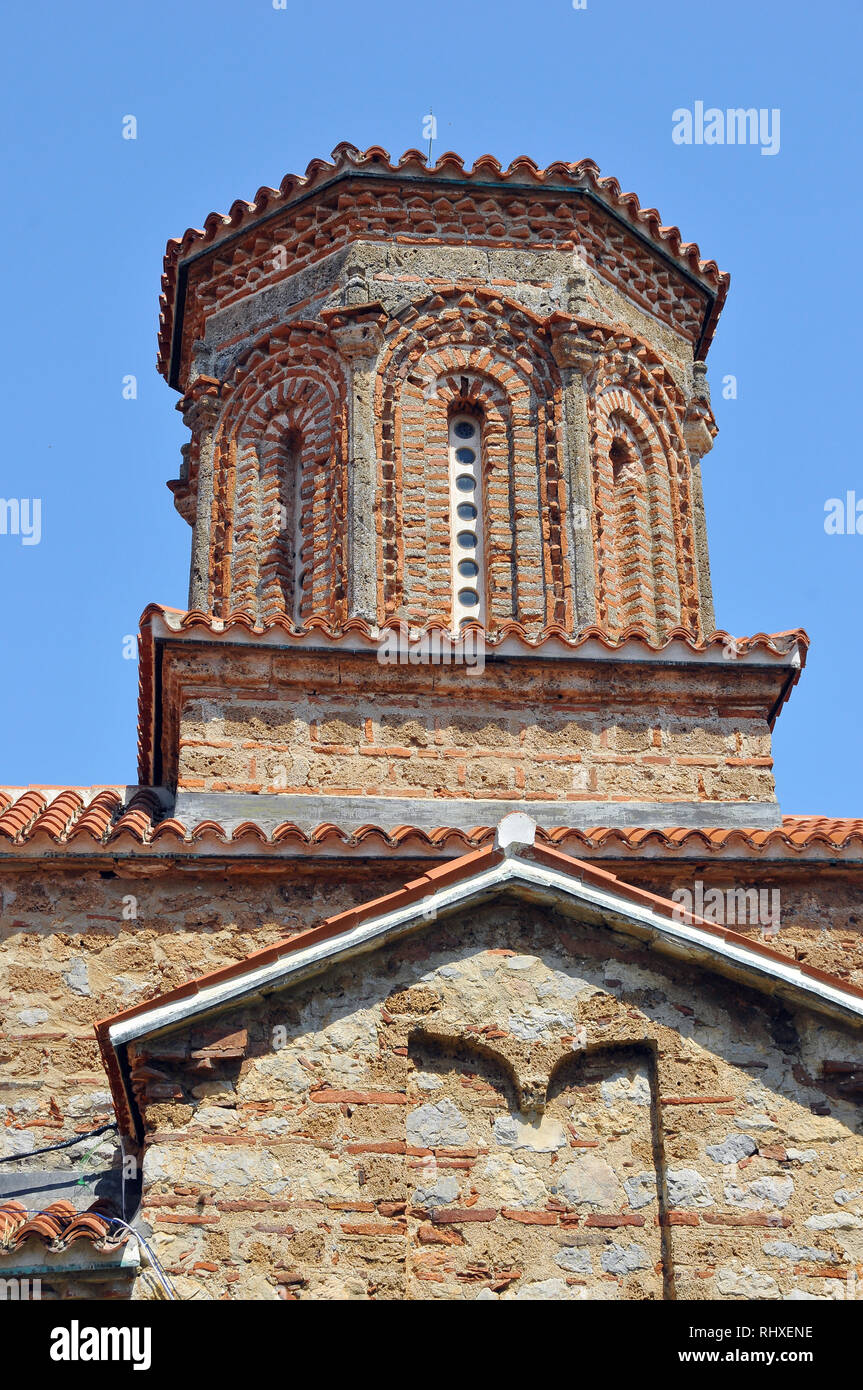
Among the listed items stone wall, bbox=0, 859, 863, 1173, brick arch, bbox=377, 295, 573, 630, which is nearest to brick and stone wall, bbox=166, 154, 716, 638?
brick arch, bbox=377, 295, 573, 630

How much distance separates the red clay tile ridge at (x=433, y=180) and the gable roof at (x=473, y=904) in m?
7.83

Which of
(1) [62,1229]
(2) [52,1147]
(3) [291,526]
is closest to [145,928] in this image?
(2) [52,1147]

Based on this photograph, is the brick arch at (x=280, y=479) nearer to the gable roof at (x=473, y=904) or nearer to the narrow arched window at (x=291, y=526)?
the narrow arched window at (x=291, y=526)

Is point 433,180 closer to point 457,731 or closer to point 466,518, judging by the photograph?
point 466,518

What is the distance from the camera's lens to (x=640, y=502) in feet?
48.4

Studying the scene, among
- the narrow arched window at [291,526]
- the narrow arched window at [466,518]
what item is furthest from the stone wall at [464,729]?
the narrow arched window at [291,526]

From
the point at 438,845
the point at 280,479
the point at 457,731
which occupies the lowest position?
the point at 438,845

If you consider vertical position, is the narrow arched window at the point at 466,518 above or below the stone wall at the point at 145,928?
above

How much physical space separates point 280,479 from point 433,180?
2616 mm

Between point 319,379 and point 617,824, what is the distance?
14.4 feet

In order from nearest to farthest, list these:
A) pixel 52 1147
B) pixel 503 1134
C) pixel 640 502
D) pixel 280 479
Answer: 1. pixel 503 1134
2. pixel 52 1147
3. pixel 280 479
4. pixel 640 502

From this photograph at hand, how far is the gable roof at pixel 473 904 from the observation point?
26.0 ft

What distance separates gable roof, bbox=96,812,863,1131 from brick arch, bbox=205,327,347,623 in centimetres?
536
